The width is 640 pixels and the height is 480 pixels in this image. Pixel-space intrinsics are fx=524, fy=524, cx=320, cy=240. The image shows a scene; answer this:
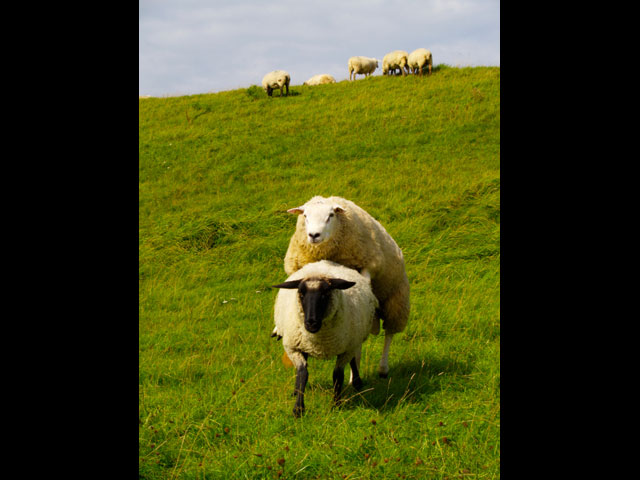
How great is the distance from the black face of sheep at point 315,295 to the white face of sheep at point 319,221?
559 mm

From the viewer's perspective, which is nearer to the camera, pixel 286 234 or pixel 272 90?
pixel 286 234

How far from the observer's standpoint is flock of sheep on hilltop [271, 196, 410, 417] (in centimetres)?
475

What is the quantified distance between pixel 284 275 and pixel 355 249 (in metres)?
4.92

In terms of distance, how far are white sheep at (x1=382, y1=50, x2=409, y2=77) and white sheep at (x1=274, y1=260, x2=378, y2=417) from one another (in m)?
24.6

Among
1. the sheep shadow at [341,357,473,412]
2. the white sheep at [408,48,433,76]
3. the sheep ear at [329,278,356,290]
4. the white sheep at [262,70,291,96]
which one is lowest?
the sheep shadow at [341,357,473,412]

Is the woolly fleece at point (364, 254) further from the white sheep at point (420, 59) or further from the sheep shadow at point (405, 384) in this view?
the white sheep at point (420, 59)

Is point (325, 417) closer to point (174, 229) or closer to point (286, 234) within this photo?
point (286, 234)

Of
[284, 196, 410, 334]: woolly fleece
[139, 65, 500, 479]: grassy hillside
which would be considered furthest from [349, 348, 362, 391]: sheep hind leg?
[284, 196, 410, 334]: woolly fleece

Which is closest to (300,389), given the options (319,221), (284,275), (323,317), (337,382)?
(337,382)

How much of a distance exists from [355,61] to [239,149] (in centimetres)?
1900

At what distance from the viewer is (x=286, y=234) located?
1209cm

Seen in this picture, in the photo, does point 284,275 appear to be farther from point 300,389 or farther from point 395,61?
point 395,61

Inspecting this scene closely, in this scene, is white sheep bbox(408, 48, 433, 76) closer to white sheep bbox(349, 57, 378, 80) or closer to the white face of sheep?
white sheep bbox(349, 57, 378, 80)
